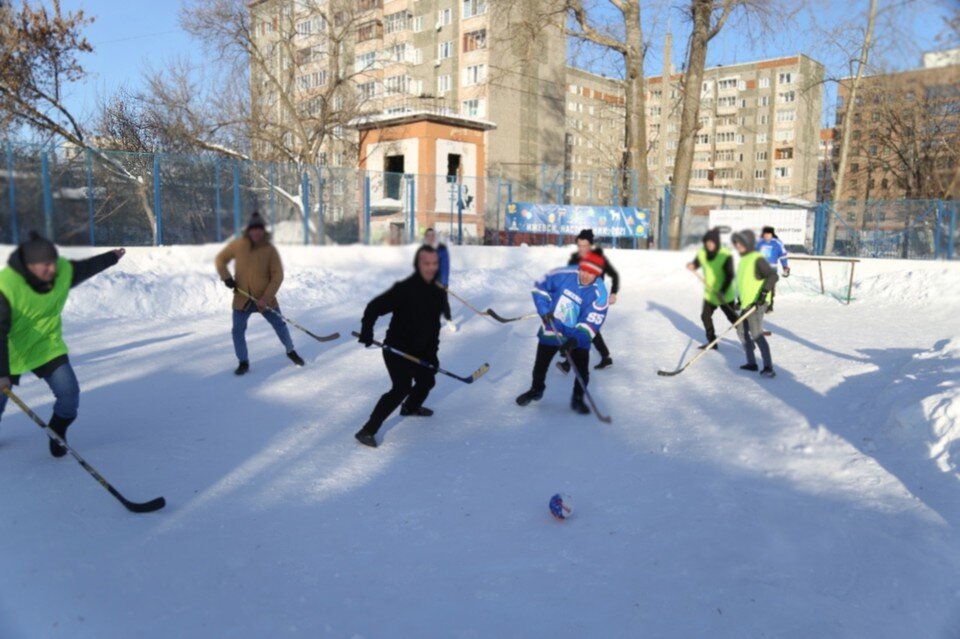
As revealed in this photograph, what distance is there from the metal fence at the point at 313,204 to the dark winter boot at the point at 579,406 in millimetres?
2737

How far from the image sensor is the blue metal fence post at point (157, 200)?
13977 mm

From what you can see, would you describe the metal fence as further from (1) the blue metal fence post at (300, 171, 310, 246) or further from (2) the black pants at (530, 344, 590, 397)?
(2) the black pants at (530, 344, 590, 397)

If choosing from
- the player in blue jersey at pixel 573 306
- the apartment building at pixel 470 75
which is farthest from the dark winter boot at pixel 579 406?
the apartment building at pixel 470 75

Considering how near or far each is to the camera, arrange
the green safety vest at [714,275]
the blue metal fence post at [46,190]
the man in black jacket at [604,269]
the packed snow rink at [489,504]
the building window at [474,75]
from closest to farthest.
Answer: the packed snow rink at [489,504] < the man in black jacket at [604,269] < the green safety vest at [714,275] < the blue metal fence post at [46,190] < the building window at [474,75]

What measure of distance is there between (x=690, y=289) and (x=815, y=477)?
976 centimetres

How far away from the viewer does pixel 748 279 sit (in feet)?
23.7

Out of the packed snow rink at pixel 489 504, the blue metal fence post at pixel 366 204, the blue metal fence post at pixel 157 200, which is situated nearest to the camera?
the packed snow rink at pixel 489 504

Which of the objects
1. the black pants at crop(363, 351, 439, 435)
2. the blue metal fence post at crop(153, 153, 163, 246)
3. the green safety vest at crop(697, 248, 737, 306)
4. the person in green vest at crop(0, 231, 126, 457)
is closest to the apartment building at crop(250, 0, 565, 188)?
the blue metal fence post at crop(153, 153, 163, 246)

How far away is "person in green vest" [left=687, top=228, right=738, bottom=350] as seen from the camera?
704 centimetres

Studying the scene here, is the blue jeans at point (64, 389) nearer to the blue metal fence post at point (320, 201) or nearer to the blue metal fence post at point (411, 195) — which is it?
the blue metal fence post at point (320, 201)

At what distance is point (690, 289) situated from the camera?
1377cm

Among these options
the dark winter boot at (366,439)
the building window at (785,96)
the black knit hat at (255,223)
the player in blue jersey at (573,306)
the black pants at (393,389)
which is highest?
the building window at (785,96)

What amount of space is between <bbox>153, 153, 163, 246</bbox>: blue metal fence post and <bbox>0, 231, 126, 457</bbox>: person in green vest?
1039cm

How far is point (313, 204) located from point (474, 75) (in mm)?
31001
